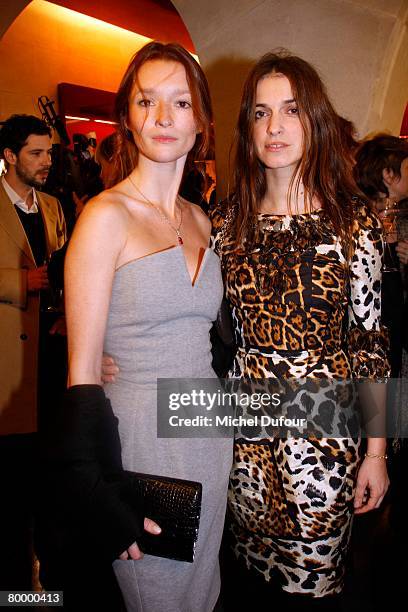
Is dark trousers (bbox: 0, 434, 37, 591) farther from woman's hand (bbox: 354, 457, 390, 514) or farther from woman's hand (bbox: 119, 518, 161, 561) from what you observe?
woman's hand (bbox: 354, 457, 390, 514)

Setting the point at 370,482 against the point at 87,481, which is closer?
the point at 87,481

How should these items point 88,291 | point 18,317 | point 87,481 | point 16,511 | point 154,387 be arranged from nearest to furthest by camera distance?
1. point 87,481
2. point 88,291
3. point 154,387
4. point 16,511
5. point 18,317

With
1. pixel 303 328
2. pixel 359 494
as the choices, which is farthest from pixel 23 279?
pixel 359 494

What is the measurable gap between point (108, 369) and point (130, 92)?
84cm

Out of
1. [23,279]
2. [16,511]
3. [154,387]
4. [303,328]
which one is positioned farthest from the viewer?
[23,279]

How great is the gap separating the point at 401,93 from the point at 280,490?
7.84 feet

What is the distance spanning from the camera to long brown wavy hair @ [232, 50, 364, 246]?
169 centimetres

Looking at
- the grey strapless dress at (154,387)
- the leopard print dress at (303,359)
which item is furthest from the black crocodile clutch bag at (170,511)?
the leopard print dress at (303,359)

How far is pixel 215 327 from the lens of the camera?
1.72 metres

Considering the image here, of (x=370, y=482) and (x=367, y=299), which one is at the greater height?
(x=367, y=299)

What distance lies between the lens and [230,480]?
69.1 inches

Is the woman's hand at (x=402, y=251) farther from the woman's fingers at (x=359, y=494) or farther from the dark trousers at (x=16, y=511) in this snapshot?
the dark trousers at (x=16, y=511)

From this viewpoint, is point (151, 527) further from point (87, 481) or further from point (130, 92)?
point (130, 92)

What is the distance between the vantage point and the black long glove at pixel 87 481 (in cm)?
118
